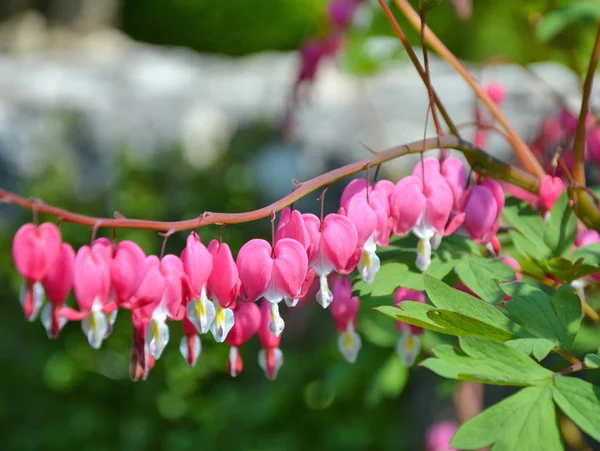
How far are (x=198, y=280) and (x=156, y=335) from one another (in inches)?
3.6

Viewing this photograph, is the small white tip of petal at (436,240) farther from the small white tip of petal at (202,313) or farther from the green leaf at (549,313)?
the small white tip of petal at (202,313)

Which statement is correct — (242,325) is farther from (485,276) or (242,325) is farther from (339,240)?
(485,276)

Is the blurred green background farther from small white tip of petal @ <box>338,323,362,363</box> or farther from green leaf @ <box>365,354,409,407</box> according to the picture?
small white tip of petal @ <box>338,323,362,363</box>

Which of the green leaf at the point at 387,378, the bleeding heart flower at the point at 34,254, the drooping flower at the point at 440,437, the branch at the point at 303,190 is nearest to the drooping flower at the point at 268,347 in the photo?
the branch at the point at 303,190

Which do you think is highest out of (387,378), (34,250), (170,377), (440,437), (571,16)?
(571,16)

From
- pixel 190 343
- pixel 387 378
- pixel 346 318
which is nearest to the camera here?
pixel 190 343

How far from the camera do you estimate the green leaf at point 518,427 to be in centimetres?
76

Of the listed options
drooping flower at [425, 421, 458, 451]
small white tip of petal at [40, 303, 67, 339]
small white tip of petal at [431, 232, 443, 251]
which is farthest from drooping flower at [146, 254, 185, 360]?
drooping flower at [425, 421, 458, 451]

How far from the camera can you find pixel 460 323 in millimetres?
787

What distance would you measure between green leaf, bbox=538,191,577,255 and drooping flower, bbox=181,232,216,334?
498mm

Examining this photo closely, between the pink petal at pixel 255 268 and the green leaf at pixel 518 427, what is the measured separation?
0.93 feet

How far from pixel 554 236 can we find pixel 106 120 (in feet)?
10.2

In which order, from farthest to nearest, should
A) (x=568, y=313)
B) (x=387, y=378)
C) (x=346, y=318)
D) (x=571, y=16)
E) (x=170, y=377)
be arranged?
1. (x=170, y=377)
2. (x=387, y=378)
3. (x=571, y=16)
4. (x=346, y=318)
5. (x=568, y=313)

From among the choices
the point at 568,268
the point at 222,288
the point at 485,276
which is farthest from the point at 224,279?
the point at 568,268
